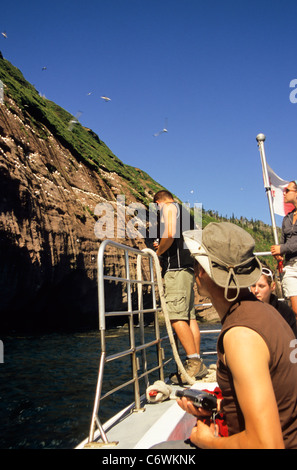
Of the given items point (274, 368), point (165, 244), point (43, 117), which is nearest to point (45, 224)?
point (43, 117)

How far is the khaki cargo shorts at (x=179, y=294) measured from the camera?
3.73m

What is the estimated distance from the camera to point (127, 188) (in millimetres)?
27484

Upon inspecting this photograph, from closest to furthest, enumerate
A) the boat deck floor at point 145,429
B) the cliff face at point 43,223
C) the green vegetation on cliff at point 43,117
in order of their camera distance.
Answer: the boat deck floor at point 145,429 < the cliff face at point 43,223 < the green vegetation on cliff at point 43,117

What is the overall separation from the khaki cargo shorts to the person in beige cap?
2.21m

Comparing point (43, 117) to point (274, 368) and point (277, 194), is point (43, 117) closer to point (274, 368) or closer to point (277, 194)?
point (277, 194)

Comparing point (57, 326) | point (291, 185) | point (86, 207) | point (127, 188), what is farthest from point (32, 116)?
point (291, 185)

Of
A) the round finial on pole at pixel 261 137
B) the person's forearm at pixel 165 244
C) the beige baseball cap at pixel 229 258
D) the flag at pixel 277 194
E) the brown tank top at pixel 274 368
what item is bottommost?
the brown tank top at pixel 274 368

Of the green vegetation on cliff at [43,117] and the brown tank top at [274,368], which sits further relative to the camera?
the green vegetation on cliff at [43,117]

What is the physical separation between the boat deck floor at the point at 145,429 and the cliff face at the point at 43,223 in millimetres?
12261

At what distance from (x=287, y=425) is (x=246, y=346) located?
37cm

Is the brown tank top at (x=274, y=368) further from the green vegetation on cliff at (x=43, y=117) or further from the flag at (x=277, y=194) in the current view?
the green vegetation on cliff at (x=43, y=117)

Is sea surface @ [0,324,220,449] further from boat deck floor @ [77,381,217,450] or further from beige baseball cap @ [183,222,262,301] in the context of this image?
beige baseball cap @ [183,222,262,301]

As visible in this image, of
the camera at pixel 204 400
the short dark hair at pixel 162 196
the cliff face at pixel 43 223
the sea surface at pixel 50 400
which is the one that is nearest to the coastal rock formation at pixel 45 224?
the cliff face at pixel 43 223
